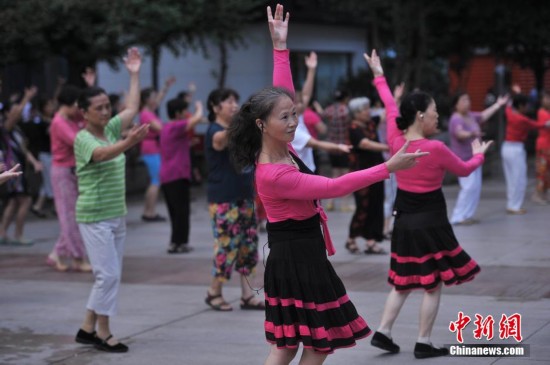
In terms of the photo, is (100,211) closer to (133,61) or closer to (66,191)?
(133,61)

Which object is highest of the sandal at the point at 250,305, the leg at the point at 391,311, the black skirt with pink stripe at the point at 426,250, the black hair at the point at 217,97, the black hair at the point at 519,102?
the black hair at the point at 217,97

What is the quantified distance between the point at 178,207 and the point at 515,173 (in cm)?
539

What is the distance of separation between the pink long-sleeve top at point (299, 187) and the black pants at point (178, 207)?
6643mm

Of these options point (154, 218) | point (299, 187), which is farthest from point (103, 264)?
point (154, 218)

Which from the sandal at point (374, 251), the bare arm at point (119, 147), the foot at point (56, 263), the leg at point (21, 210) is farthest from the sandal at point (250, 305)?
the leg at point (21, 210)

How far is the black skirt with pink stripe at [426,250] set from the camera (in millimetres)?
6336

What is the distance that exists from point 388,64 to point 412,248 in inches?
855

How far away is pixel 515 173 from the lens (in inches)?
557

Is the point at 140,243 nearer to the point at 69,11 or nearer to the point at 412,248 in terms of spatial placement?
the point at 69,11

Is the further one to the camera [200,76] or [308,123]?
[200,76]

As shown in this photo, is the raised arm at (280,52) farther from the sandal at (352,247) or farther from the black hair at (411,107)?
the sandal at (352,247)

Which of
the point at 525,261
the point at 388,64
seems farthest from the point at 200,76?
the point at 525,261

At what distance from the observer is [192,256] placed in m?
11.3

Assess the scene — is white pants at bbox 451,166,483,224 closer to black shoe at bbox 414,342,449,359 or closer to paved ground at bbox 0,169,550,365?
paved ground at bbox 0,169,550,365
